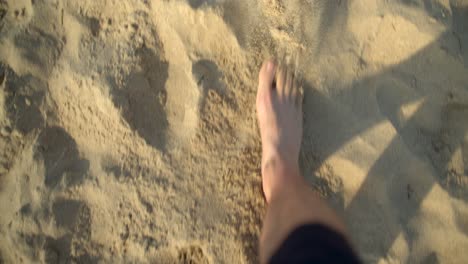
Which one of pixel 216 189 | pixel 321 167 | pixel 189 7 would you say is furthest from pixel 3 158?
pixel 321 167

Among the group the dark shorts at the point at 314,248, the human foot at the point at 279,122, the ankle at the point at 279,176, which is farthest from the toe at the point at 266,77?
the dark shorts at the point at 314,248

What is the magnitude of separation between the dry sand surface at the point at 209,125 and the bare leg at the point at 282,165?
0.06 meters

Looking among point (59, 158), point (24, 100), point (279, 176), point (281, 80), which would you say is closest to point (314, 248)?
point (279, 176)

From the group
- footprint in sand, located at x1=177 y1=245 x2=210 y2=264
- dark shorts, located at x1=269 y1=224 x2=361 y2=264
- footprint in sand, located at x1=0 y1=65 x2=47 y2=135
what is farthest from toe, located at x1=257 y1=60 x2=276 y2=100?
footprint in sand, located at x1=0 y1=65 x2=47 y2=135

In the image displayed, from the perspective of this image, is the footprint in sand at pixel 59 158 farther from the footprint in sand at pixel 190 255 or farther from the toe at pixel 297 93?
the toe at pixel 297 93

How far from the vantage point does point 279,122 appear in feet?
5.35

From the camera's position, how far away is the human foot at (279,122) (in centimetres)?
154

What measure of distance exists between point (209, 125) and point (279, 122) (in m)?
0.34

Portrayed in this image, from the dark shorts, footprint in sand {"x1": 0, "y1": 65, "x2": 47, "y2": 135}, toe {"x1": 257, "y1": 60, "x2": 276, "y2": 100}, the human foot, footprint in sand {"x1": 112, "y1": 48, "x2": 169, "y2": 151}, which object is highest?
footprint in sand {"x1": 0, "y1": 65, "x2": 47, "y2": 135}

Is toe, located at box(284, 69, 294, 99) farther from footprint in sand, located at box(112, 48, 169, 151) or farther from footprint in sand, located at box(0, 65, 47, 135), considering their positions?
footprint in sand, located at box(0, 65, 47, 135)

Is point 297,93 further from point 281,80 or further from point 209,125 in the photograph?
point 209,125

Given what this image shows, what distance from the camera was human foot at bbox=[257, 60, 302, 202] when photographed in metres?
1.54

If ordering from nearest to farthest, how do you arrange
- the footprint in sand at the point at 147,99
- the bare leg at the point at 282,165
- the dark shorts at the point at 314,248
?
the dark shorts at the point at 314,248 < the bare leg at the point at 282,165 < the footprint in sand at the point at 147,99

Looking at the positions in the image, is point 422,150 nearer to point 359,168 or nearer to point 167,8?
point 359,168
